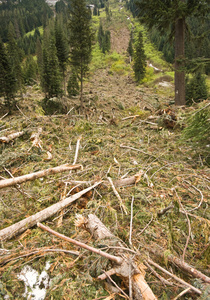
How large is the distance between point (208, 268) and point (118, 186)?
1839 millimetres

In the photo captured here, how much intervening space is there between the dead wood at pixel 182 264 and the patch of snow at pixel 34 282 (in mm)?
1323

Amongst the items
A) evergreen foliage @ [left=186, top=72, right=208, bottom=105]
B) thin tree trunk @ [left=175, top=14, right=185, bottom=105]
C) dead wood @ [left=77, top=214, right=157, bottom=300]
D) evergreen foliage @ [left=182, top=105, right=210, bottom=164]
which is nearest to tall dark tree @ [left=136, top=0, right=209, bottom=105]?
thin tree trunk @ [left=175, top=14, right=185, bottom=105]

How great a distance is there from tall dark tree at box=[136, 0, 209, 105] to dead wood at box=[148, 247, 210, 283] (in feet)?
26.6

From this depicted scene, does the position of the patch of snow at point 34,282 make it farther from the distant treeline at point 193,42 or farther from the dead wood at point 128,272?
the distant treeline at point 193,42

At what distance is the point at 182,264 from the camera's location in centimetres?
184

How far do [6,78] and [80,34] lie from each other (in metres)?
10.9

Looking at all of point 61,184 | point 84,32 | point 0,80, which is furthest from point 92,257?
point 0,80

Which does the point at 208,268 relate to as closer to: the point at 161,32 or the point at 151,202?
the point at 151,202

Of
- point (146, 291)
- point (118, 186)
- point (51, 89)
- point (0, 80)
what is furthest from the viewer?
point (51, 89)

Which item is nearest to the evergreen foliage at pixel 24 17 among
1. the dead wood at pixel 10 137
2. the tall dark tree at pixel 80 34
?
the tall dark tree at pixel 80 34

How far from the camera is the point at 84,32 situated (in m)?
13.5

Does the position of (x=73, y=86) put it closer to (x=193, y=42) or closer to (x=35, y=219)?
(x=193, y=42)

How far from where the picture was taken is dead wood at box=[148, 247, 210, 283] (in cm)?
167

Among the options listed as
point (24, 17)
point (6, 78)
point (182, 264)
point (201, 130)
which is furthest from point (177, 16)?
point (24, 17)
